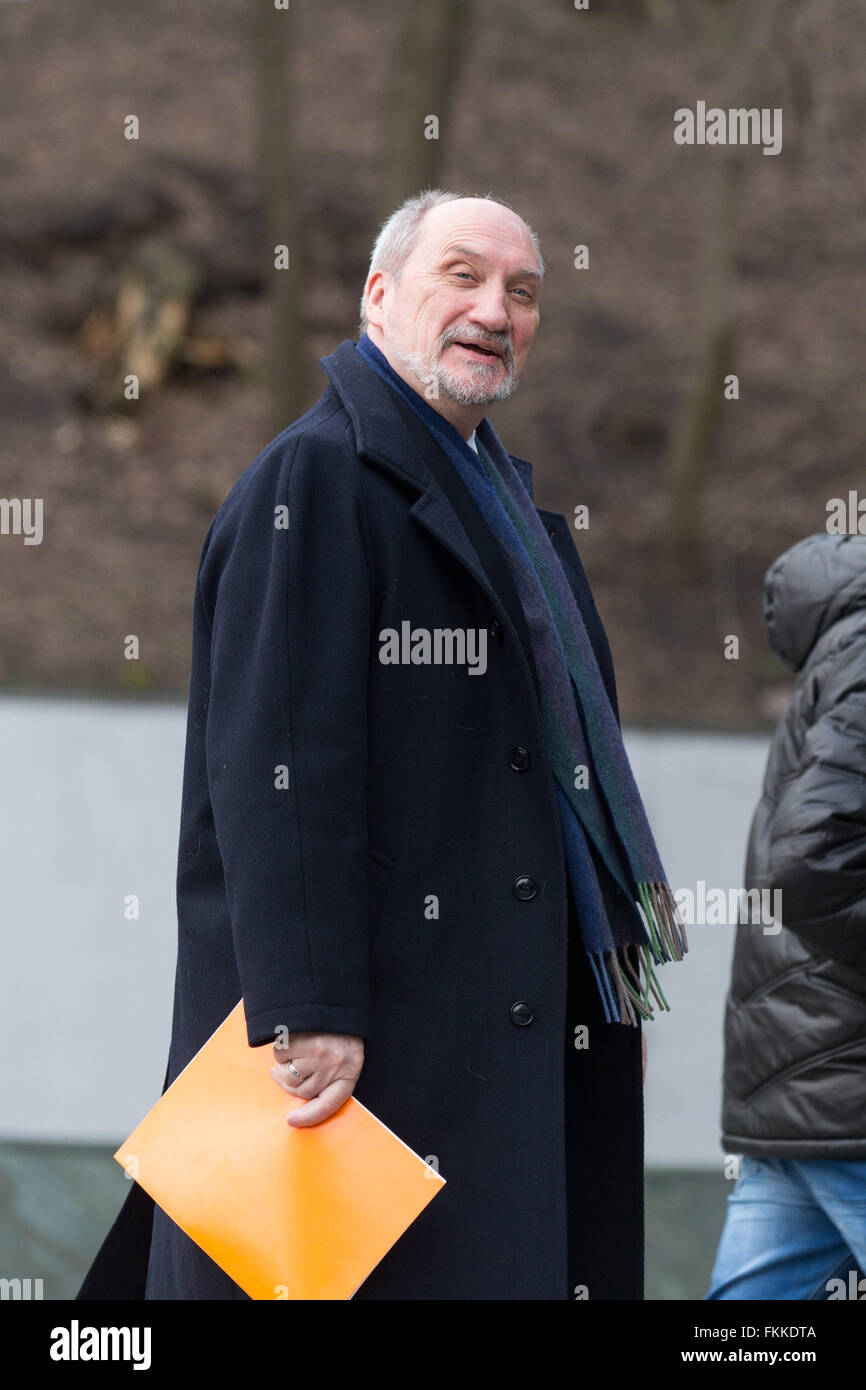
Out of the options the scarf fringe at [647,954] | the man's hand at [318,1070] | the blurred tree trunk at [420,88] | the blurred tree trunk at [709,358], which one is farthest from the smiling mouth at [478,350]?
the blurred tree trunk at [709,358]

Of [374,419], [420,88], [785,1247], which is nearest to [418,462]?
[374,419]

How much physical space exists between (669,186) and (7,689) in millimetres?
8971

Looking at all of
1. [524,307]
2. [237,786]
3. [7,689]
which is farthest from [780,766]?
[7,689]

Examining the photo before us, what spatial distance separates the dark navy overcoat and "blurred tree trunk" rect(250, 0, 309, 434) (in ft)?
22.8

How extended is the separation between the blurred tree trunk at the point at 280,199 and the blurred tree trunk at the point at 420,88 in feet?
3.04

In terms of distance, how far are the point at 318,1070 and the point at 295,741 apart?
0.42 m

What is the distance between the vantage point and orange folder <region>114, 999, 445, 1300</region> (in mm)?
2100

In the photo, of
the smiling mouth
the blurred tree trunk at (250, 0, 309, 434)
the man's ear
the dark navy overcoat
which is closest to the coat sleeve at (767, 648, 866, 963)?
the dark navy overcoat

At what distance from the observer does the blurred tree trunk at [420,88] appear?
828 centimetres

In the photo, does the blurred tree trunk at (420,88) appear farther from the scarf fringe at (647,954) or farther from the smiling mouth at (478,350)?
the scarf fringe at (647,954)

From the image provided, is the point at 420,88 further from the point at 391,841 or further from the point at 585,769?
the point at 391,841

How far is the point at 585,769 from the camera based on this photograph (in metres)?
2.36

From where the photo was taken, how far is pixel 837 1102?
2.74m

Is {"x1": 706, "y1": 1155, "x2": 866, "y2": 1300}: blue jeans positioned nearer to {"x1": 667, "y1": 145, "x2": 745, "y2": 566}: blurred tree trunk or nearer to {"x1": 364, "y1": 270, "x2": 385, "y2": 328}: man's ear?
{"x1": 364, "y1": 270, "x2": 385, "y2": 328}: man's ear
